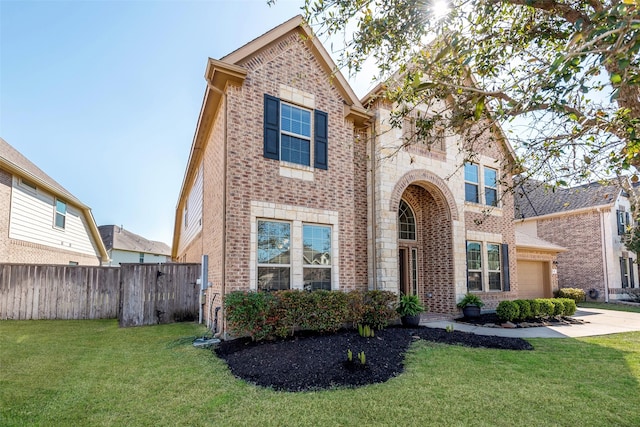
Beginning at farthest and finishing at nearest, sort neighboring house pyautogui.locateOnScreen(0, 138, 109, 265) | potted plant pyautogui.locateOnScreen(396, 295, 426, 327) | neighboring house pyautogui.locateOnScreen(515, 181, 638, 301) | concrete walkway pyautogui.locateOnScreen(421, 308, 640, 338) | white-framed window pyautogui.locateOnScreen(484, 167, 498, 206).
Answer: neighboring house pyautogui.locateOnScreen(515, 181, 638, 301)
white-framed window pyautogui.locateOnScreen(484, 167, 498, 206)
neighboring house pyautogui.locateOnScreen(0, 138, 109, 265)
potted plant pyautogui.locateOnScreen(396, 295, 426, 327)
concrete walkway pyautogui.locateOnScreen(421, 308, 640, 338)

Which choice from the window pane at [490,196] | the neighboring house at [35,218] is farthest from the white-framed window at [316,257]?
the neighboring house at [35,218]

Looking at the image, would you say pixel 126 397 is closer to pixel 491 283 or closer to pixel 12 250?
pixel 12 250

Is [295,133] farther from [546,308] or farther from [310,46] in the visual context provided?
[546,308]

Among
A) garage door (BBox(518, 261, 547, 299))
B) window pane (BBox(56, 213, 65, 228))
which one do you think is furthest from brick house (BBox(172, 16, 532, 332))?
window pane (BBox(56, 213, 65, 228))

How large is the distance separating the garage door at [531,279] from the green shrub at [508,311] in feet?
21.7

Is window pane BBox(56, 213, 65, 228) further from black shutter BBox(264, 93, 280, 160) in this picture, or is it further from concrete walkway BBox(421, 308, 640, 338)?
concrete walkway BBox(421, 308, 640, 338)

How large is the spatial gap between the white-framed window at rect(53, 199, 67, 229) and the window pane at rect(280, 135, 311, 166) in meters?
13.4

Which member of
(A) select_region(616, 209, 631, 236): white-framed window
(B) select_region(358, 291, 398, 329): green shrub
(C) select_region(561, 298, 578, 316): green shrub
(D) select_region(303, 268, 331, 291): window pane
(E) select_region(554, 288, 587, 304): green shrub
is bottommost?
(E) select_region(554, 288, 587, 304): green shrub

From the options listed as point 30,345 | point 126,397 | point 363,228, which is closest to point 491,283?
point 363,228

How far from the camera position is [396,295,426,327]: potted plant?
9.66 m

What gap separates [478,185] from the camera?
13398mm

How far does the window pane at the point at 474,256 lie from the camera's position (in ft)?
41.4

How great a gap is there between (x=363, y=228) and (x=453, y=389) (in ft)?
20.5

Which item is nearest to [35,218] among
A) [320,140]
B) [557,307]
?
[320,140]
